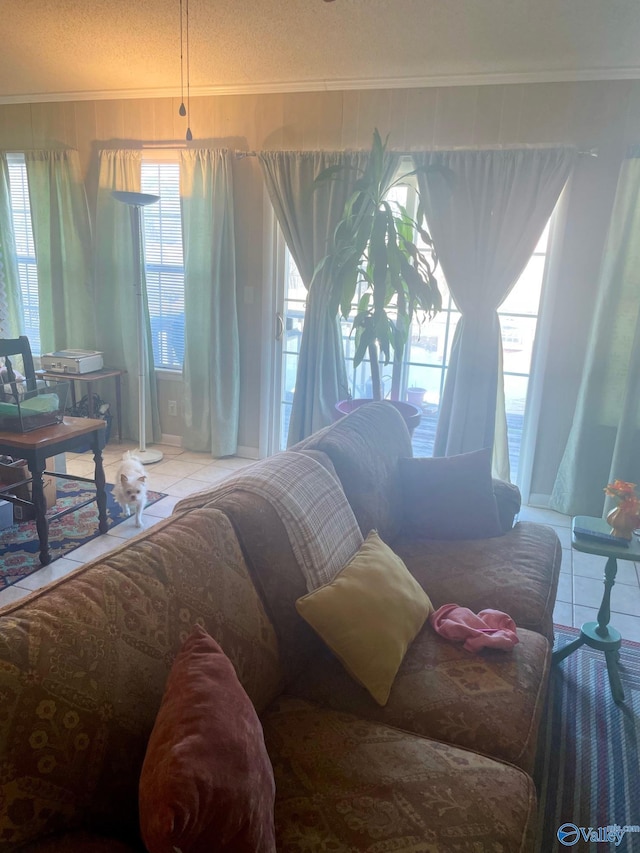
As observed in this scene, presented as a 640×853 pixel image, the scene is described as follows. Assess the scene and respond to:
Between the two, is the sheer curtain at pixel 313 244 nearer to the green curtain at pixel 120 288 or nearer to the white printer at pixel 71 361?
the green curtain at pixel 120 288

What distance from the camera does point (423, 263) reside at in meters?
3.48

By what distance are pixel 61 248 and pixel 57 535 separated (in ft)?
8.66

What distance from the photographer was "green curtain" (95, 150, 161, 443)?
14.7 feet

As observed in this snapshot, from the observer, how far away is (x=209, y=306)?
441 cm

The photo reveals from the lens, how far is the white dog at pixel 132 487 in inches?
130

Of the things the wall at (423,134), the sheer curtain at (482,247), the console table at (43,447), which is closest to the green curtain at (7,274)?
the wall at (423,134)

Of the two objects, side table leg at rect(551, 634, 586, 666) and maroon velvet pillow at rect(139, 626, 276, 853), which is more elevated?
maroon velvet pillow at rect(139, 626, 276, 853)

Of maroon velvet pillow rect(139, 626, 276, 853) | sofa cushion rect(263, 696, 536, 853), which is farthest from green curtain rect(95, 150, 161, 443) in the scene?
maroon velvet pillow rect(139, 626, 276, 853)

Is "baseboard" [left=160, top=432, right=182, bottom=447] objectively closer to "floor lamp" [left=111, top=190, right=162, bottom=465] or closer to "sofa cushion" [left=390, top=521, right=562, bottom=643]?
"floor lamp" [left=111, top=190, right=162, bottom=465]

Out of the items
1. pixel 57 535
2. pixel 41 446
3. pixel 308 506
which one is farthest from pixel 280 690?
pixel 57 535

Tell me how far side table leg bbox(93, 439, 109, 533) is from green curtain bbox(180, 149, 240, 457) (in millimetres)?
1388

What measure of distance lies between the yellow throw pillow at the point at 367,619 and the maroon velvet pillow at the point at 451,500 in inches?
26.7

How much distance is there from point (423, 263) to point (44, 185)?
10.4ft

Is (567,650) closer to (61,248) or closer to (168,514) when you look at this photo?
(168,514)
